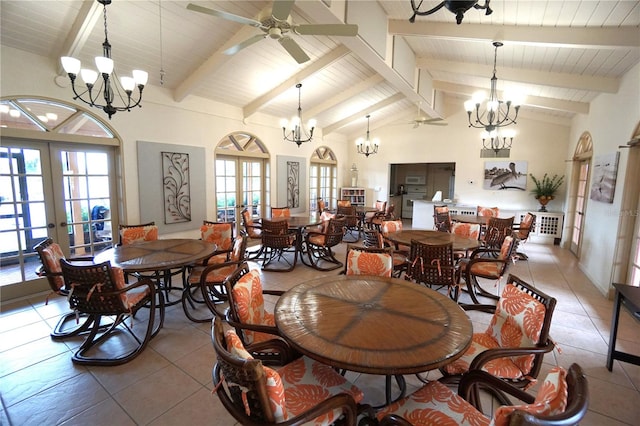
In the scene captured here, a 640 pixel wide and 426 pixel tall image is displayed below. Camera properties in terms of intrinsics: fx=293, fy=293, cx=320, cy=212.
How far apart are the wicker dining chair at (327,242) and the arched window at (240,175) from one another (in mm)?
1965

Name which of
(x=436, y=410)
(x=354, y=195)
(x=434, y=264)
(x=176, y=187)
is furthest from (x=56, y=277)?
(x=354, y=195)

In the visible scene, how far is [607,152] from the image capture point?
4133mm

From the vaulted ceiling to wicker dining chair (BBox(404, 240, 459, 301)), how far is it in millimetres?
2445

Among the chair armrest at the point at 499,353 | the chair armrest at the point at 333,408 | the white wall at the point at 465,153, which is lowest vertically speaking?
the chair armrest at the point at 333,408

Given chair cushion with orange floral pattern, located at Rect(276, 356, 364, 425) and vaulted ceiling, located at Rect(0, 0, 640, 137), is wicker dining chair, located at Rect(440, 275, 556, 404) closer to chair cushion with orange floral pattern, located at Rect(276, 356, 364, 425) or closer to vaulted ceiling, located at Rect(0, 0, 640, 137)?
chair cushion with orange floral pattern, located at Rect(276, 356, 364, 425)

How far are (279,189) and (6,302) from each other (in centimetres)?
471

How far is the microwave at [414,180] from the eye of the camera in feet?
35.7

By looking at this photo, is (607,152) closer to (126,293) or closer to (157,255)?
(157,255)

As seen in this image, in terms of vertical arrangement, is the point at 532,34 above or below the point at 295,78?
below

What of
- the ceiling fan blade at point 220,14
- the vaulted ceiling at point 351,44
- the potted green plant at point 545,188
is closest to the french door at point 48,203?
the vaulted ceiling at point 351,44

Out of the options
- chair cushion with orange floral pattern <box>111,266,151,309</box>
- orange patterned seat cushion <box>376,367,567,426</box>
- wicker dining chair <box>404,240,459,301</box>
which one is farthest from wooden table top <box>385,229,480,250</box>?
chair cushion with orange floral pattern <box>111,266,151,309</box>

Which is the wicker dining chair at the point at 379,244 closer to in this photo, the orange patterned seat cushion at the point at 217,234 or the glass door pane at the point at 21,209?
the orange patterned seat cushion at the point at 217,234

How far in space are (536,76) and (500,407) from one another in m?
5.03

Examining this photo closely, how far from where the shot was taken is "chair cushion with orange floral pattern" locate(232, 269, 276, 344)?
1879 mm
